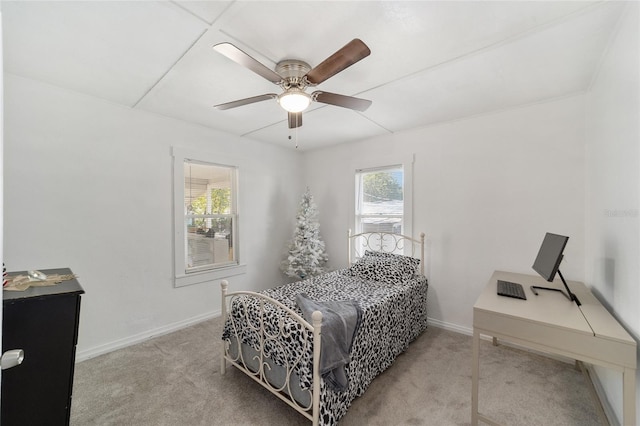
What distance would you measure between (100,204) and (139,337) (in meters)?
1.42

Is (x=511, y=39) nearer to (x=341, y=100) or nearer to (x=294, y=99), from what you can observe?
(x=341, y=100)

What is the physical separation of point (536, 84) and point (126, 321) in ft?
14.4

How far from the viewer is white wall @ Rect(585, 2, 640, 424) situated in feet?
4.76

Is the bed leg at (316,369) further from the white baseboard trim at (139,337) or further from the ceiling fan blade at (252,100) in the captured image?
the white baseboard trim at (139,337)

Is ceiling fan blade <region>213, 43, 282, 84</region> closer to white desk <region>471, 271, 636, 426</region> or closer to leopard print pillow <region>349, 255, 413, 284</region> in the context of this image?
white desk <region>471, 271, 636, 426</region>

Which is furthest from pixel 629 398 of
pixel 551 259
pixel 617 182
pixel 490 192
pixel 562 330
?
pixel 490 192

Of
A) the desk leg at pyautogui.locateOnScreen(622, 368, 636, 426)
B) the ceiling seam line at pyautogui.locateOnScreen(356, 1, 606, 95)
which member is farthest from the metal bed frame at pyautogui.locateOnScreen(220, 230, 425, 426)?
the ceiling seam line at pyautogui.locateOnScreen(356, 1, 606, 95)

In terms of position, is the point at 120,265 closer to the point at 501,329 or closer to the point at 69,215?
the point at 69,215

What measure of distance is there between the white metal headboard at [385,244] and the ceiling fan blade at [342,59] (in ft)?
7.43

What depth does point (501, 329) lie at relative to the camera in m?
1.68

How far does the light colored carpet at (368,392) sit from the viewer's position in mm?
1857

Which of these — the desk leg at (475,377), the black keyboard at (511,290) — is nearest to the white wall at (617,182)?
the black keyboard at (511,290)

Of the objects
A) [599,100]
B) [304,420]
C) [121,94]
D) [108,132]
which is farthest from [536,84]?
[108,132]

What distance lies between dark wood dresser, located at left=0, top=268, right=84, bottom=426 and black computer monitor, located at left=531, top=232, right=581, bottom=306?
3.00 m
